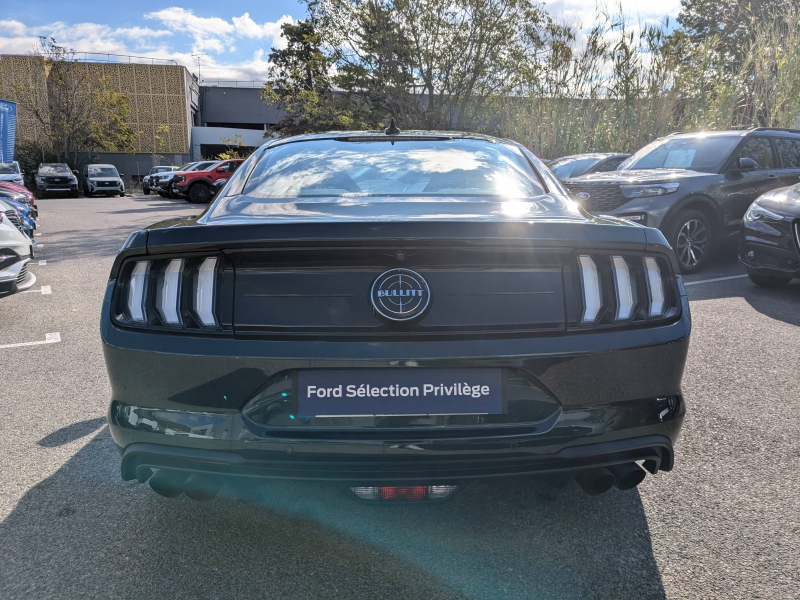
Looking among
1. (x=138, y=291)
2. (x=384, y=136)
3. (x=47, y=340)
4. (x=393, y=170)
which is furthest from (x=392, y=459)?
(x=47, y=340)

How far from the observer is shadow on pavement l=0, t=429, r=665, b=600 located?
2.21 meters

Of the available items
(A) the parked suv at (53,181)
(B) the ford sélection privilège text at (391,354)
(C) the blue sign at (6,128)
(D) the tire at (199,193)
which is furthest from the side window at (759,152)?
(A) the parked suv at (53,181)

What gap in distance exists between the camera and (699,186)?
27.2ft

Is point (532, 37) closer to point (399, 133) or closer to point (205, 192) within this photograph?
point (205, 192)

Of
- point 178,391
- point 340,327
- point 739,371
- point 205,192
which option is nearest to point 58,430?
point 178,391

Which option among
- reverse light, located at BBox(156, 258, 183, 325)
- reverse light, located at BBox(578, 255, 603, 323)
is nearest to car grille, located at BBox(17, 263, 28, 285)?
reverse light, located at BBox(156, 258, 183, 325)

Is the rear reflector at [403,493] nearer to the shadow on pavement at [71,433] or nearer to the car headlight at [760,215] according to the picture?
the shadow on pavement at [71,433]

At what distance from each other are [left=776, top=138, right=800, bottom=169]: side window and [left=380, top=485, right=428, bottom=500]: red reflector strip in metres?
8.93

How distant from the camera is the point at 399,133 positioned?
3668 mm

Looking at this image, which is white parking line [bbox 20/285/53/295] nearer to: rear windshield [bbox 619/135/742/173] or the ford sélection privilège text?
the ford sélection privilège text

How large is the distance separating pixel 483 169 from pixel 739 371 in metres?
2.46

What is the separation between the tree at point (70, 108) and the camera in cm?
4406

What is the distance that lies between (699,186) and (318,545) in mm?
7259

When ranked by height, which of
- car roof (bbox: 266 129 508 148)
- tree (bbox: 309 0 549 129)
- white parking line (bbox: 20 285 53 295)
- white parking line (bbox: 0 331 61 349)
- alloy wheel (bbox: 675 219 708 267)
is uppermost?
tree (bbox: 309 0 549 129)
